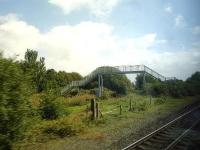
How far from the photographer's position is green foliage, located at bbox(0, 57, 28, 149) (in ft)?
35.6

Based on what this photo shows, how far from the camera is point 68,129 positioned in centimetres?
1741

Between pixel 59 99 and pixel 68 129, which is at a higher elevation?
pixel 59 99

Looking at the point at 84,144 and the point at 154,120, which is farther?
the point at 154,120

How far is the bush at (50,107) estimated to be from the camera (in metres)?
21.5

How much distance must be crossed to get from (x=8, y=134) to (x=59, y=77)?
5393 centimetres

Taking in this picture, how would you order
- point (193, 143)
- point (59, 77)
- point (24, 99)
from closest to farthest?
point (24, 99), point (193, 143), point (59, 77)

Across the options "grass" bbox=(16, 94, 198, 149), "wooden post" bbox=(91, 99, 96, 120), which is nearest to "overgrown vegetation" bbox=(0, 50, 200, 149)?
"grass" bbox=(16, 94, 198, 149)

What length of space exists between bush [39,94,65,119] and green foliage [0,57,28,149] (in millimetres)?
9588

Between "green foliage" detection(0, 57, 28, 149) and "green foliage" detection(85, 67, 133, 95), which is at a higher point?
"green foliage" detection(85, 67, 133, 95)

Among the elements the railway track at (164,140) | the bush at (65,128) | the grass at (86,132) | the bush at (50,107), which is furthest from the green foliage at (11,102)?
the bush at (50,107)

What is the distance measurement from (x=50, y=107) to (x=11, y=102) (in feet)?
34.9

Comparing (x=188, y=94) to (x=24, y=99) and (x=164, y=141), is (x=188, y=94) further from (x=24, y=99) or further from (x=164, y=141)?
(x=24, y=99)

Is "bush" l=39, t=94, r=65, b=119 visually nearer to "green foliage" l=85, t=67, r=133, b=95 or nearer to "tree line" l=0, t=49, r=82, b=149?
"tree line" l=0, t=49, r=82, b=149

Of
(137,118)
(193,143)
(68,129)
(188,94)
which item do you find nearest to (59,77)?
(188,94)
